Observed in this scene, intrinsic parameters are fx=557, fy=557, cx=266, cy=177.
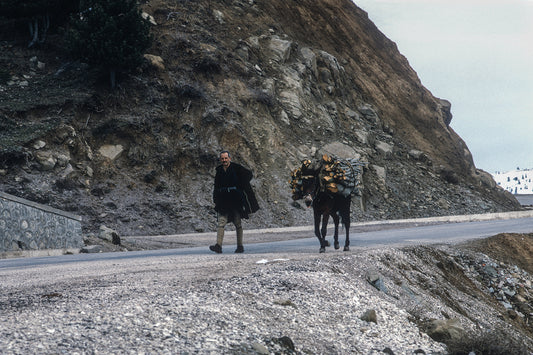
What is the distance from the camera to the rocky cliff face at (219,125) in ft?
84.8

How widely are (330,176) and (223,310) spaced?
20.0 ft

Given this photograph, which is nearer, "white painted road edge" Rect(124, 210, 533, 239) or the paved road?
the paved road

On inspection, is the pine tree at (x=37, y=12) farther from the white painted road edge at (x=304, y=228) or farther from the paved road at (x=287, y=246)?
the paved road at (x=287, y=246)

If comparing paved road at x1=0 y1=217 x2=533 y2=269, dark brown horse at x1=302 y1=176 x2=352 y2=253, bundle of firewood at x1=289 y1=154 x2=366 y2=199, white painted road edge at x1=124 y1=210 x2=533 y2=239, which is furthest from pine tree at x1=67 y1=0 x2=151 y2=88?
dark brown horse at x1=302 y1=176 x2=352 y2=253

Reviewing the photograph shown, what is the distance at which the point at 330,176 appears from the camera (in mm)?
11078

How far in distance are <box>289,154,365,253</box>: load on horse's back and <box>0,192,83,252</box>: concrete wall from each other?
8474mm

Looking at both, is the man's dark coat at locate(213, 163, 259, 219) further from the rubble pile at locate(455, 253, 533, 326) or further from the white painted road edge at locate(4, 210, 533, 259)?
the white painted road edge at locate(4, 210, 533, 259)

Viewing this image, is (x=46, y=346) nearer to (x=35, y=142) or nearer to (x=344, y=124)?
(x=35, y=142)

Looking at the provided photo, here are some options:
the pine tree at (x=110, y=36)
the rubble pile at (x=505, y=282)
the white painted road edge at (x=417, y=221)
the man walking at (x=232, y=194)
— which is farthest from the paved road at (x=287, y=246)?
the pine tree at (x=110, y=36)

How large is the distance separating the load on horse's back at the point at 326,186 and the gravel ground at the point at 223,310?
2.61 m

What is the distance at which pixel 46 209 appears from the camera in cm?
1623

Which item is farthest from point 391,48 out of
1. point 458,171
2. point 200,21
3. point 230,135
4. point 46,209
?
point 46,209

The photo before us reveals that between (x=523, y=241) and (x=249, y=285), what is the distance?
14.2 meters

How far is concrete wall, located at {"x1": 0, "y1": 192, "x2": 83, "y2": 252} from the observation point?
598 inches
